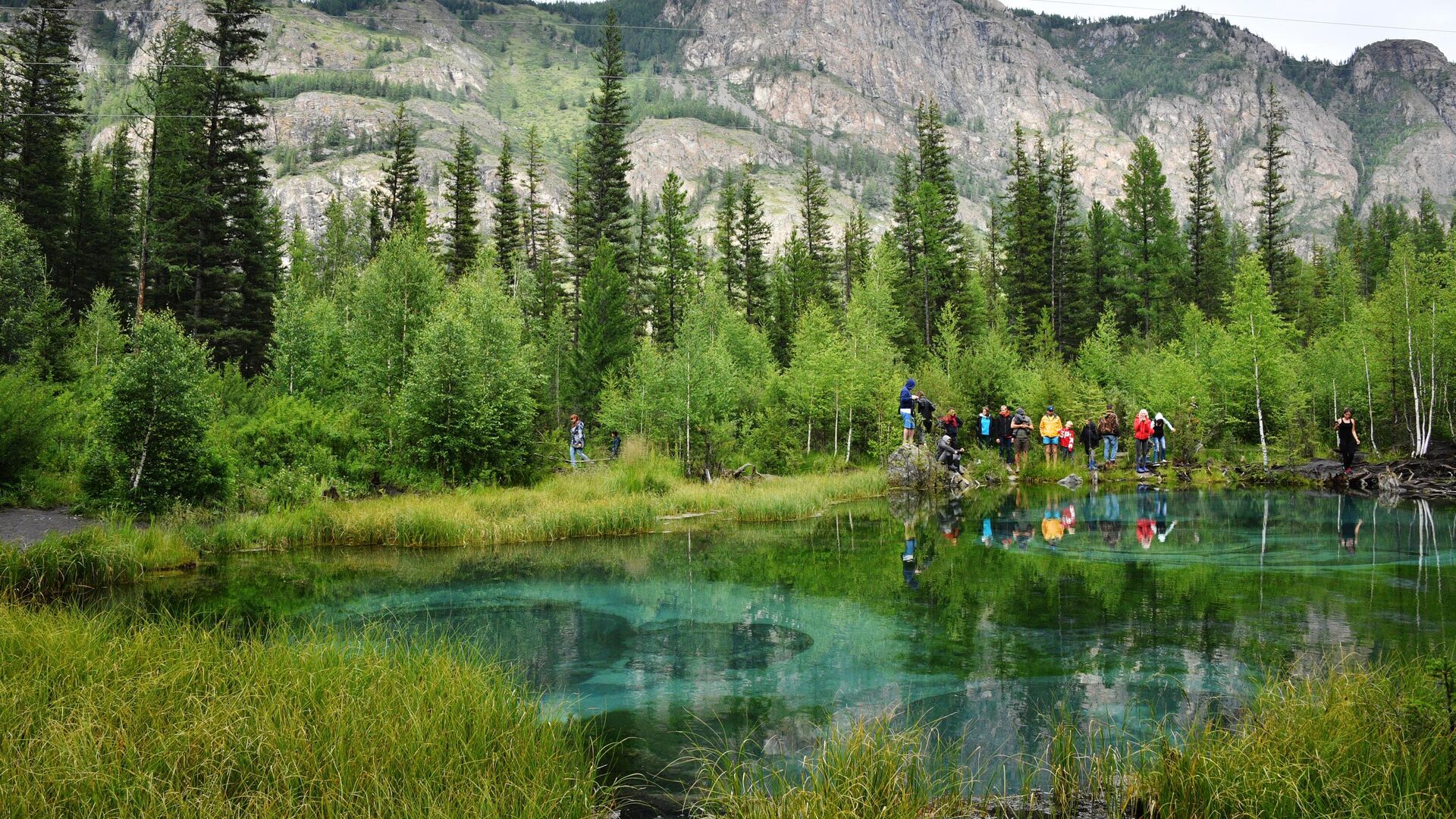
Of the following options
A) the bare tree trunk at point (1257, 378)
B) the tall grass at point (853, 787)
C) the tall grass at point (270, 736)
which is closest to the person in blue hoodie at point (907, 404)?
the bare tree trunk at point (1257, 378)

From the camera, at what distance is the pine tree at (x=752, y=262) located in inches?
2275

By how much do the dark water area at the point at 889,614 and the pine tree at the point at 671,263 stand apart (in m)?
36.8

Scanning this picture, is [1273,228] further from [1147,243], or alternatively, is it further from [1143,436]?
[1143,436]

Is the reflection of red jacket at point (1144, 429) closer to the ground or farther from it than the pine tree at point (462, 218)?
closer to the ground

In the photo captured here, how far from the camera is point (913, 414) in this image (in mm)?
28828

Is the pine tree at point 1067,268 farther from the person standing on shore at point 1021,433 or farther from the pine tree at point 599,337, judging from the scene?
the pine tree at point 599,337

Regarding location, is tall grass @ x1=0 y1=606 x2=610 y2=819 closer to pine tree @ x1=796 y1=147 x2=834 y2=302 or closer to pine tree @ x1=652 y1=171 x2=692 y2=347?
pine tree @ x1=652 y1=171 x2=692 y2=347

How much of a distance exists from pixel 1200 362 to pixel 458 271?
40485 millimetres

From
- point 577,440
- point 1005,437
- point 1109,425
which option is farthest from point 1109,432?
point 577,440

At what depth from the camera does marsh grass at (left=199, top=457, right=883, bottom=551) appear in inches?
643

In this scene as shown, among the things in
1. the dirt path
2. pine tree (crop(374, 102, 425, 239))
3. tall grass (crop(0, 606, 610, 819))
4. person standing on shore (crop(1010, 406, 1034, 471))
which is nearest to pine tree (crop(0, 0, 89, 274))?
pine tree (crop(374, 102, 425, 239))

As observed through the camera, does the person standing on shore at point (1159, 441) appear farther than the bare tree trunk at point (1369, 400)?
No

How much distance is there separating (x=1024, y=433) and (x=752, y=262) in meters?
32.7

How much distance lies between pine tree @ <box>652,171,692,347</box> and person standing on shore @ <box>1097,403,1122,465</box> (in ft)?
96.4
